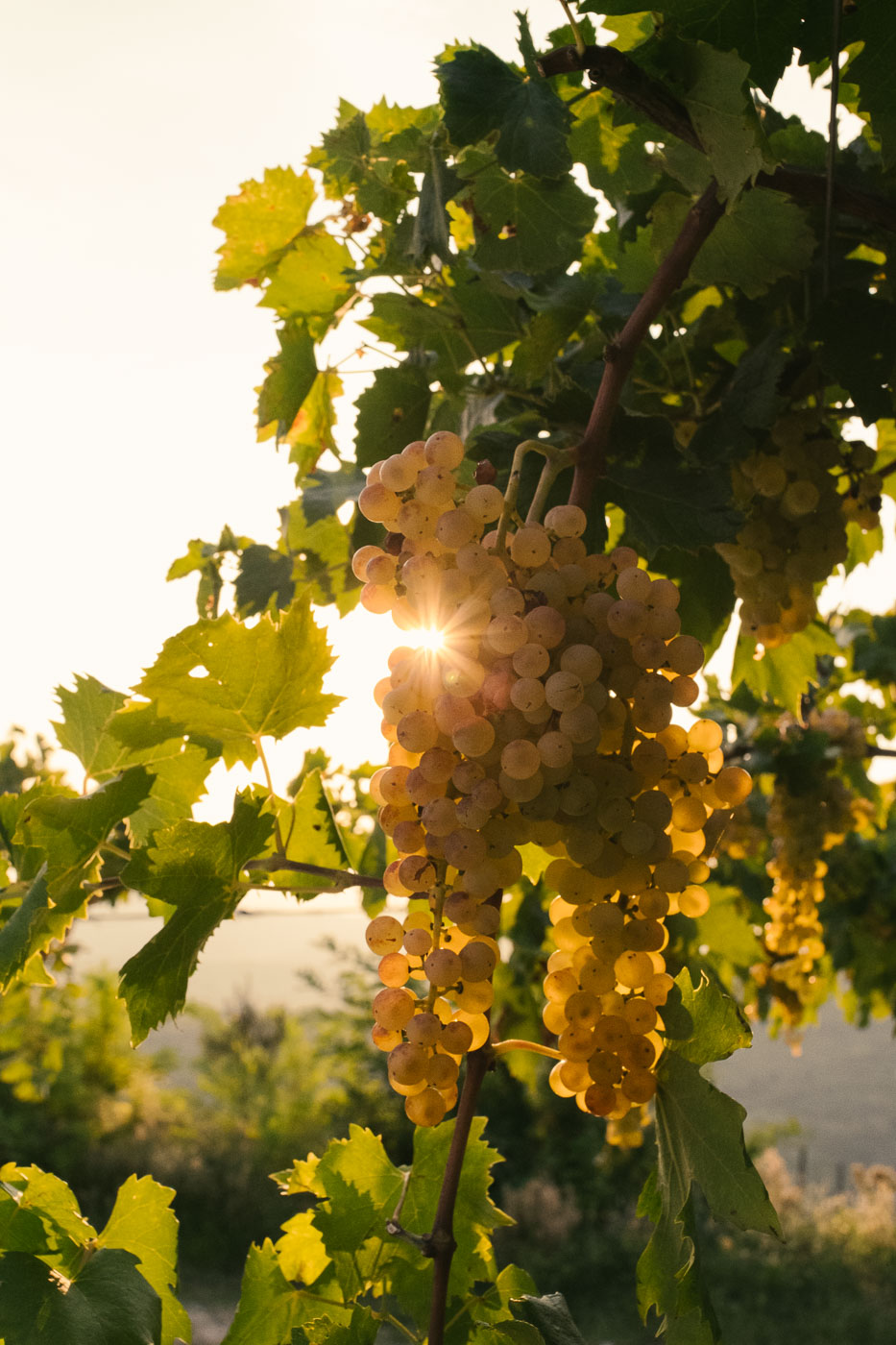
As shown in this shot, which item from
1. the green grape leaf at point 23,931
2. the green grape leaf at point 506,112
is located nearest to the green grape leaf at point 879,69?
the green grape leaf at point 506,112

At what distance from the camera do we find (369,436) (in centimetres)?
89

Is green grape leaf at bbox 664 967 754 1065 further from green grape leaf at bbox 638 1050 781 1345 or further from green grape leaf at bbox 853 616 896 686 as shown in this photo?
green grape leaf at bbox 853 616 896 686

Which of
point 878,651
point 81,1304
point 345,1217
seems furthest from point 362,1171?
point 878,651

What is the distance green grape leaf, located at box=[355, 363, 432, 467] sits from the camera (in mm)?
883

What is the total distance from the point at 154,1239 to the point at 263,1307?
82 mm

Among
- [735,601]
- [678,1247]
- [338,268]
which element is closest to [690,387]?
[735,601]

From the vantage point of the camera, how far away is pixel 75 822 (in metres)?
0.61

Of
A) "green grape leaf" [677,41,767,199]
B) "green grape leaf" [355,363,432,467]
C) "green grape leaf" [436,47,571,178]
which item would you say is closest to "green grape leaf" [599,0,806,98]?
"green grape leaf" [677,41,767,199]

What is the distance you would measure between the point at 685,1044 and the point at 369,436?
550 mm

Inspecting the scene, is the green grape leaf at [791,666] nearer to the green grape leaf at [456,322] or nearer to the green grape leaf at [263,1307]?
the green grape leaf at [456,322]

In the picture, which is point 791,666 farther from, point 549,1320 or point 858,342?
point 549,1320

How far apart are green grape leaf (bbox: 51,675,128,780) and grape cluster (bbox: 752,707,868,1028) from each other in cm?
126

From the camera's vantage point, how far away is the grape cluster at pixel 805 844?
1.71 metres

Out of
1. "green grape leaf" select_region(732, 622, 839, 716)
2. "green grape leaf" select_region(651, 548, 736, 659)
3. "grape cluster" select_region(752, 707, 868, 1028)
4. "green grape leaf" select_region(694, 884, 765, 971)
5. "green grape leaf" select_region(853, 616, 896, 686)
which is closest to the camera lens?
"green grape leaf" select_region(651, 548, 736, 659)
